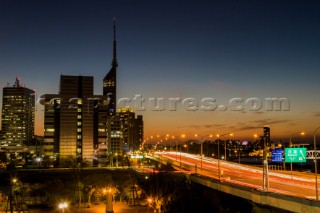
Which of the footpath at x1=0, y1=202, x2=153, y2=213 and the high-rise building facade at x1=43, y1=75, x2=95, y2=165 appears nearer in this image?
the footpath at x1=0, y1=202, x2=153, y2=213

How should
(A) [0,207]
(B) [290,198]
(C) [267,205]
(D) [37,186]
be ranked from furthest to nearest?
1. (D) [37,186]
2. (A) [0,207]
3. (C) [267,205]
4. (B) [290,198]

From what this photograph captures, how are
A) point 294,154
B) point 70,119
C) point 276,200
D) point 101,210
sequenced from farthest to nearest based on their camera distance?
1. point 70,119
2. point 101,210
3. point 294,154
4. point 276,200

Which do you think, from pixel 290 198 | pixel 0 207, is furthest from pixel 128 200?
pixel 290 198

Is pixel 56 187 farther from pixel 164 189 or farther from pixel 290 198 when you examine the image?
pixel 290 198

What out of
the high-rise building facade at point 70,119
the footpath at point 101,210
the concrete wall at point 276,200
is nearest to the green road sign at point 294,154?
the concrete wall at point 276,200

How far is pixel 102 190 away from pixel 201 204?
15174 millimetres

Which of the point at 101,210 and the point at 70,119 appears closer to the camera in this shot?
the point at 101,210

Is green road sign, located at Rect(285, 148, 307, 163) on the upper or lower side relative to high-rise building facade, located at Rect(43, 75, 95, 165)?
lower

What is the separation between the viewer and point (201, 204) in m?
60.4

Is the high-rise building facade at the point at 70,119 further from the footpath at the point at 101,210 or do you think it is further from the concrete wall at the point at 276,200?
the concrete wall at the point at 276,200

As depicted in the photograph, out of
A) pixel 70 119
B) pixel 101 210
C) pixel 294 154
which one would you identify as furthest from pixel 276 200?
pixel 70 119

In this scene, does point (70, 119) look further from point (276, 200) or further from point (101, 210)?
point (276, 200)

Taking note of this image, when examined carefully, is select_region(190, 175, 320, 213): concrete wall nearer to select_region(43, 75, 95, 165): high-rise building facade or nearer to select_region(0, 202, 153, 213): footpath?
select_region(0, 202, 153, 213): footpath

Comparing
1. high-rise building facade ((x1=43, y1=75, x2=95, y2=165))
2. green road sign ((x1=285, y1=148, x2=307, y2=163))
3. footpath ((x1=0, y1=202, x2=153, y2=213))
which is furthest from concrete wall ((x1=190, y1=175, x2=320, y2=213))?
high-rise building facade ((x1=43, y1=75, x2=95, y2=165))
